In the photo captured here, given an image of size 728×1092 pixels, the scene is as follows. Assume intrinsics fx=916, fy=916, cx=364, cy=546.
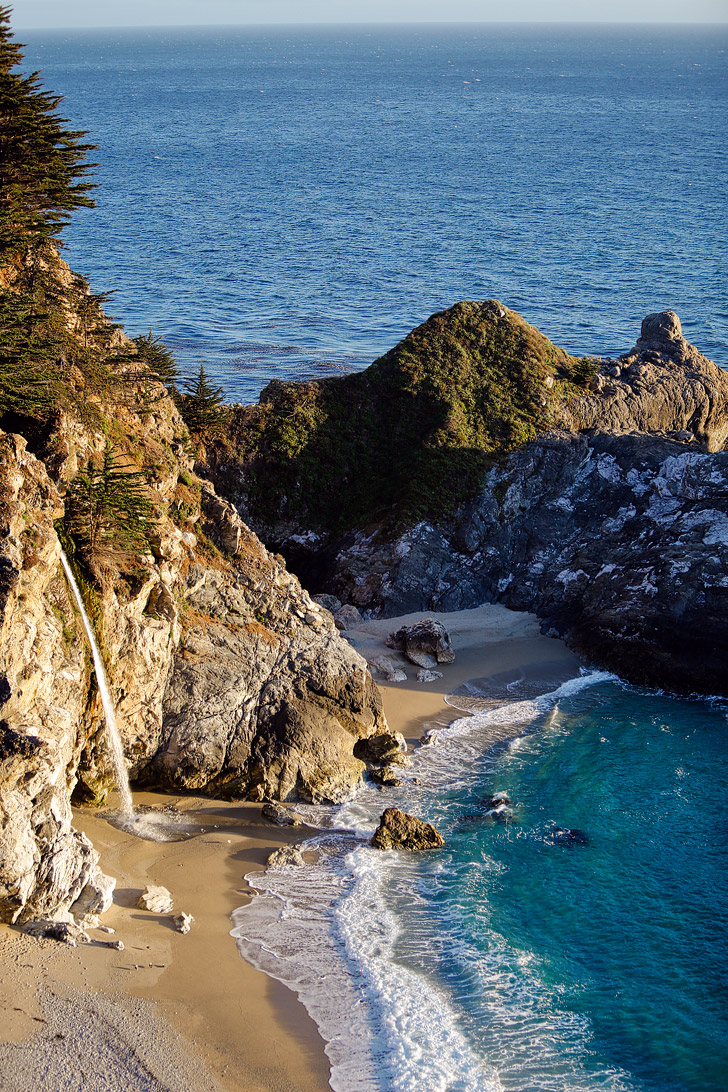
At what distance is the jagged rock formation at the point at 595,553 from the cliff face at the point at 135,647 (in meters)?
6.35

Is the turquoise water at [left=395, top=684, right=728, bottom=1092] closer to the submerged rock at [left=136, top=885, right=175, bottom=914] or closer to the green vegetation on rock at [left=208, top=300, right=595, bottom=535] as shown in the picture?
the submerged rock at [left=136, top=885, right=175, bottom=914]

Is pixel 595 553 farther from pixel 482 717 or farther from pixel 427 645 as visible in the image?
pixel 482 717

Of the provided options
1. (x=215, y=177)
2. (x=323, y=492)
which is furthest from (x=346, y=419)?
(x=215, y=177)

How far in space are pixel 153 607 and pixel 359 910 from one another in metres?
7.31

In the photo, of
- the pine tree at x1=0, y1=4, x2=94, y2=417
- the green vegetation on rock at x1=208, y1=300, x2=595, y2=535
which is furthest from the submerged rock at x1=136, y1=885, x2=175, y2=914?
the green vegetation on rock at x1=208, y1=300, x2=595, y2=535

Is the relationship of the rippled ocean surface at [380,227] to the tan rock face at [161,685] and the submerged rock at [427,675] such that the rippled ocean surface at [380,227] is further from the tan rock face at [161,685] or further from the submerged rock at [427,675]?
the tan rock face at [161,685]

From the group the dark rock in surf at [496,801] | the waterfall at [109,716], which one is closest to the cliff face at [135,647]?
the waterfall at [109,716]

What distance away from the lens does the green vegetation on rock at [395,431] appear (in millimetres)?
30219

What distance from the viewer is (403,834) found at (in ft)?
60.4

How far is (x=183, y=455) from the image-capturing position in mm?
23375

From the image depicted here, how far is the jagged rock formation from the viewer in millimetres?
24922

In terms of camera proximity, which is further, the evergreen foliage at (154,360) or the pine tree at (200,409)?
the pine tree at (200,409)

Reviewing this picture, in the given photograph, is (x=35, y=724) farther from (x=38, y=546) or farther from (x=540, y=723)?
(x=540, y=723)

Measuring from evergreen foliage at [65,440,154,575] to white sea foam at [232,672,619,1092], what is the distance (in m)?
6.80
